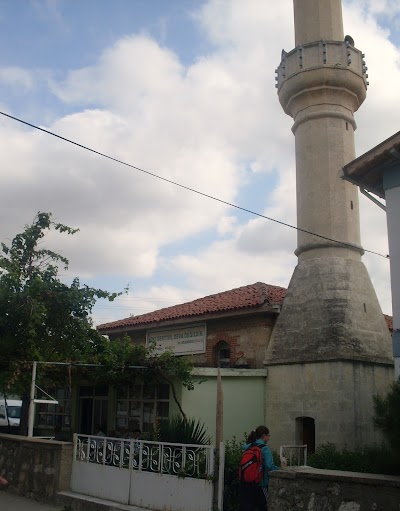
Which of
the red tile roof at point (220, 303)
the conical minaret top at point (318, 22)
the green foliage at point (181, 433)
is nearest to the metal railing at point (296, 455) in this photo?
the green foliage at point (181, 433)

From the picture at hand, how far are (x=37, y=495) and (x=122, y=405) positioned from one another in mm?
6350

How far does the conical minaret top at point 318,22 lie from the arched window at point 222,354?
964 cm

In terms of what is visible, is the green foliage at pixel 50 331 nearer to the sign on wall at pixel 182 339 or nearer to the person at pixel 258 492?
the sign on wall at pixel 182 339

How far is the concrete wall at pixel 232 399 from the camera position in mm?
14531

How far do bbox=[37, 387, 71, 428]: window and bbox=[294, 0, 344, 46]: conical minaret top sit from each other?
13.5 m

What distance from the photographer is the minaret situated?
1390cm

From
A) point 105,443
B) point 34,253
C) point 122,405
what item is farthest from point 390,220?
point 122,405

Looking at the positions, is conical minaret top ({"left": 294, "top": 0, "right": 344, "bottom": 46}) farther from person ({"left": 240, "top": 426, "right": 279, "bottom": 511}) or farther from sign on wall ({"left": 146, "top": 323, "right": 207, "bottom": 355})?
person ({"left": 240, "top": 426, "right": 279, "bottom": 511})

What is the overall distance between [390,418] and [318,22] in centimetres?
1481

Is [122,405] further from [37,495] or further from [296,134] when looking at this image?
[296,134]

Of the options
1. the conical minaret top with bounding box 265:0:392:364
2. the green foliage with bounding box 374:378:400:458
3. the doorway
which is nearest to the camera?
the green foliage with bounding box 374:378:400:458

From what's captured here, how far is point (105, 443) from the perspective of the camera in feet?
31.5

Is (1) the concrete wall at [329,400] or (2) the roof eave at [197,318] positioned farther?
(2) the roof eave at [197,318]

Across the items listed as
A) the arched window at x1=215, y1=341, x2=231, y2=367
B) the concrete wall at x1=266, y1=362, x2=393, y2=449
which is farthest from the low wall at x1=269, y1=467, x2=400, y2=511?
the arched window at x1=215, y1=341, x2=231, y2=367
